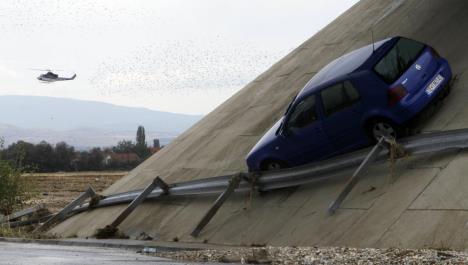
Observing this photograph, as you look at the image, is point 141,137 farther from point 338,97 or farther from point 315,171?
point 338,97

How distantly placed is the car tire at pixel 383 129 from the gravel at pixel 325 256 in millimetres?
2999

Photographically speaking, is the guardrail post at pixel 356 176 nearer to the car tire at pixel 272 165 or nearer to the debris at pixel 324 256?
the debris at pixel 324 256

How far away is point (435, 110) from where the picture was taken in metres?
13.3

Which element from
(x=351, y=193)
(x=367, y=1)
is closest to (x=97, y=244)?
(x=351, y=193)

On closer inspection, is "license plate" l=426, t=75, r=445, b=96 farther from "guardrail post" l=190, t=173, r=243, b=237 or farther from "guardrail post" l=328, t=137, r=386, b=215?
"guardrail post" l=190, t=173, r=243, b=237

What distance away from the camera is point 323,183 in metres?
13.3

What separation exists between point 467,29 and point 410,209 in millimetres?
7104

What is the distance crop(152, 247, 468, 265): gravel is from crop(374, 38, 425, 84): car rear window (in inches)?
150

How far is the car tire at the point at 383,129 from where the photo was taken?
1234 centimetres

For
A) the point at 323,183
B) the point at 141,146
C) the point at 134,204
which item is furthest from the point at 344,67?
the point at 141,146

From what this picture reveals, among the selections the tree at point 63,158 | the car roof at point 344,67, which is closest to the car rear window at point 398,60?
the car roof at point 344,67

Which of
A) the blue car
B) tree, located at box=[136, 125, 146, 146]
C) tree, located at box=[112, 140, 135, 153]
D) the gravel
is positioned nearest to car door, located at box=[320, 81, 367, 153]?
the blue car

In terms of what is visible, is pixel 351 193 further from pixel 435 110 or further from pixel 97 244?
pixel 97 244

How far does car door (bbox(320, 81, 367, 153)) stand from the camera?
12.5 metres
